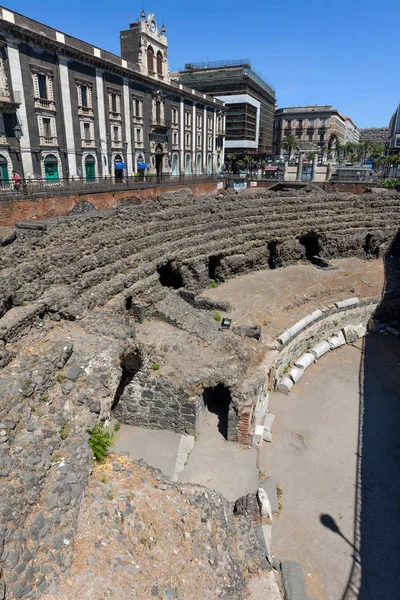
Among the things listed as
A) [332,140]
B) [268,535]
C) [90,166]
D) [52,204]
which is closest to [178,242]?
[52,204]

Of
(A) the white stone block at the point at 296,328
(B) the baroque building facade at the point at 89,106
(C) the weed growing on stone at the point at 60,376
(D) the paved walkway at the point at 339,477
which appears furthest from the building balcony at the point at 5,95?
(D) the paved walkway at the point at 339,477

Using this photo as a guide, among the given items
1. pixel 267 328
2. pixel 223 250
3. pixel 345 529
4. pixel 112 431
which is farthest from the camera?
pixel 223 250

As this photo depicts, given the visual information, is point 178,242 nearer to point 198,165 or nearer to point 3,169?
point 3,169

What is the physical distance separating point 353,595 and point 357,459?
3544mm

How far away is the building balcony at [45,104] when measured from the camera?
27.6 metres

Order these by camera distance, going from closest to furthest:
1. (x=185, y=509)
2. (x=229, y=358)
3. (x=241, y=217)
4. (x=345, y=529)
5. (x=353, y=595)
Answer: (x=185, y=509) < (x=353, y=595) < (x=345, y=529) < (x=229, y=358) < (x=241, y=217)

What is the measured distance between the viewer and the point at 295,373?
44.4 ft

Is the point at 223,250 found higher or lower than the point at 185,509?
higher

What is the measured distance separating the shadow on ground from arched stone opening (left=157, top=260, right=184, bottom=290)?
8346 millimetres

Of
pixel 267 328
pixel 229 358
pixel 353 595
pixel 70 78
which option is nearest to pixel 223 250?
pixel 267 328

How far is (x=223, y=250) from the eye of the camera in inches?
752

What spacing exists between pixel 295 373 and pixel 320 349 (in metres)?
2.15

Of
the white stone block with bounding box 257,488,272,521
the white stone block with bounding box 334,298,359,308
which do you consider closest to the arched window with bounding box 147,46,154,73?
the white stone block with bounding box 334,298,359,308

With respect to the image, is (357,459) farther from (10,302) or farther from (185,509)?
(10,302)
